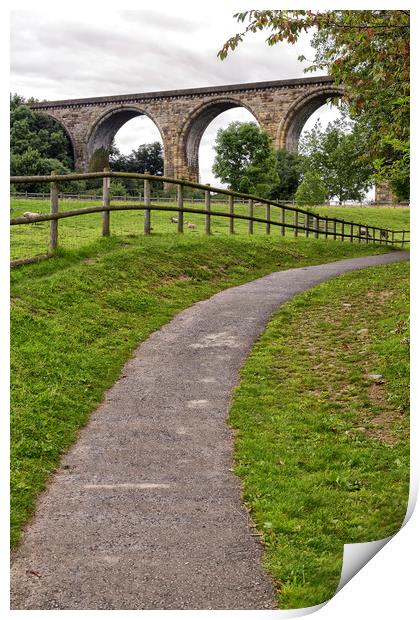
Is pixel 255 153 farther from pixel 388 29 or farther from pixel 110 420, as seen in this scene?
pixel 110 420

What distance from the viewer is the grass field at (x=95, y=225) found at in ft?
22.9

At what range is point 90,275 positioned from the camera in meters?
7.69

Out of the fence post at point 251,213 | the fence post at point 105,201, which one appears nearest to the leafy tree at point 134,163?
the fence post at point 105,201

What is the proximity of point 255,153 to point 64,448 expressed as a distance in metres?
7.81

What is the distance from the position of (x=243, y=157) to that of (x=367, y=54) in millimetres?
4852

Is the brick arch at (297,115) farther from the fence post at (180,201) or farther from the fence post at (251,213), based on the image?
Result: the fence post at (180,201)

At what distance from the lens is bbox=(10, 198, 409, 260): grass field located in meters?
6.97

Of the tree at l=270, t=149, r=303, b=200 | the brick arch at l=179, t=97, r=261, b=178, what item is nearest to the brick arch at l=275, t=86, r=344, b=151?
the tree at l=270, t=149, r=303, b=200

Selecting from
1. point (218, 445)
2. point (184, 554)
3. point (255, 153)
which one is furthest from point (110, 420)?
point (255, 153)

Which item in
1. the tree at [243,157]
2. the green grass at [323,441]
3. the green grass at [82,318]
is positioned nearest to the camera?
the green grass at [323,441]

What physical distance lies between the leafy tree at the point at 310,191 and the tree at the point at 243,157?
5.29 metres

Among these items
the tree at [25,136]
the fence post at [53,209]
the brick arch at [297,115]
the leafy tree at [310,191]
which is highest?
the brick arch at [297,115]

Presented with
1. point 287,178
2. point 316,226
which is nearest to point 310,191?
point 316,226

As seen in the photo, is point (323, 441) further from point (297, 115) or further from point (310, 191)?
point (297, 115)
